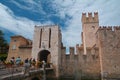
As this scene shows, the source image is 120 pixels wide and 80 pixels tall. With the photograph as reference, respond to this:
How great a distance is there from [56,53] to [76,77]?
4.24m

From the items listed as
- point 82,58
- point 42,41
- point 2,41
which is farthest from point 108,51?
point 2,41

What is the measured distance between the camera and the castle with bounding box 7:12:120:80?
18.3 m

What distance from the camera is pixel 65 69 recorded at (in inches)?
784

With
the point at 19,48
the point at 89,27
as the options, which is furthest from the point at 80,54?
the point at 89,27

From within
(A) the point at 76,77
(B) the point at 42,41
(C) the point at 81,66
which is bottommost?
(A) the point at 76,77

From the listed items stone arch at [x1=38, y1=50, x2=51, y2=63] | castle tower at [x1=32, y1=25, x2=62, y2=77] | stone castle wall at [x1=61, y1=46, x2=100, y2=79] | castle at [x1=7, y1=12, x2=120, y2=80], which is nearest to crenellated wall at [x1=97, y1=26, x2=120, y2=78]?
castle at [x1=7, y1=12, x2=120, y2=80]

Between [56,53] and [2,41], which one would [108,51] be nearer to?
[56,53]

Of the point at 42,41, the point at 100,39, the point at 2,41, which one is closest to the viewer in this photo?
the point at 100,39

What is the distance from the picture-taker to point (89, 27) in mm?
28688

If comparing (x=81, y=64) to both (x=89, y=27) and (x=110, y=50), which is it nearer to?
→ (x=110, y=50)

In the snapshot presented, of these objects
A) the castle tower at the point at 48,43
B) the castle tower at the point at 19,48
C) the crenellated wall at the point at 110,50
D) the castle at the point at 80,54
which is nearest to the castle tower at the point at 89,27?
the castle at the point at 80,54

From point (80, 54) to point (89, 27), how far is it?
10.1m

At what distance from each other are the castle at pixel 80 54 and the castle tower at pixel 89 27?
722 centimetres

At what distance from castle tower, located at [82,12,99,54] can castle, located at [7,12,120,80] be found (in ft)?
23.7
